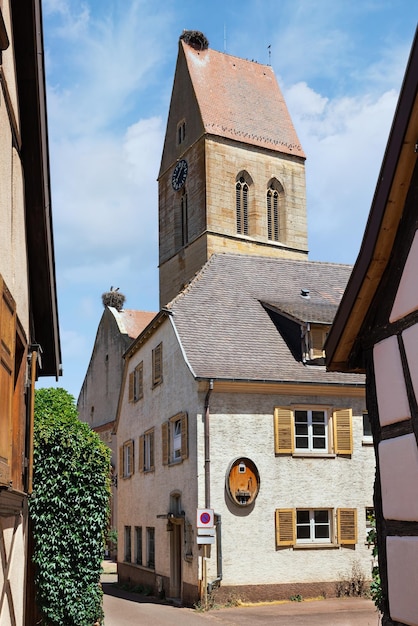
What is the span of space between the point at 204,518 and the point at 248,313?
7.11 metres

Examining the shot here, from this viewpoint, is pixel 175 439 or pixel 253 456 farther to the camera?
pixel 175 439

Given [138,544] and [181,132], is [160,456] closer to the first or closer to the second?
[138,544]

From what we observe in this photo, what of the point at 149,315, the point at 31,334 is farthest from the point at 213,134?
the point at 31,334

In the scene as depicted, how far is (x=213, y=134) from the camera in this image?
156ft

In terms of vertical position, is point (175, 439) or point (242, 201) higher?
point (242, 201)

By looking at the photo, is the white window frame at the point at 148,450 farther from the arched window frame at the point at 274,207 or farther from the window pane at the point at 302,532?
the arched window frame at the point at 274,207

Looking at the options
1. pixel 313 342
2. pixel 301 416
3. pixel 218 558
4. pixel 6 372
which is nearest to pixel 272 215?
pixel 313 342

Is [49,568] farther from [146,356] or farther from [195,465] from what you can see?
[146,356]

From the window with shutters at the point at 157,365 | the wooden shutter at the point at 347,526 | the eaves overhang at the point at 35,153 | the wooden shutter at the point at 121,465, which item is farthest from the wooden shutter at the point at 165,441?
the eaves overhang at the point at 35,153

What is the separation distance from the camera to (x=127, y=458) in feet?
97.8

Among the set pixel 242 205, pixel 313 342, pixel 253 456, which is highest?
pixel 242 205

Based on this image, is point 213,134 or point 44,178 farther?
point 213,134

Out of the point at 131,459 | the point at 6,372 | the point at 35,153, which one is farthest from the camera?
the point at 131,459

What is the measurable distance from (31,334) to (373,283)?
383 centimetres
